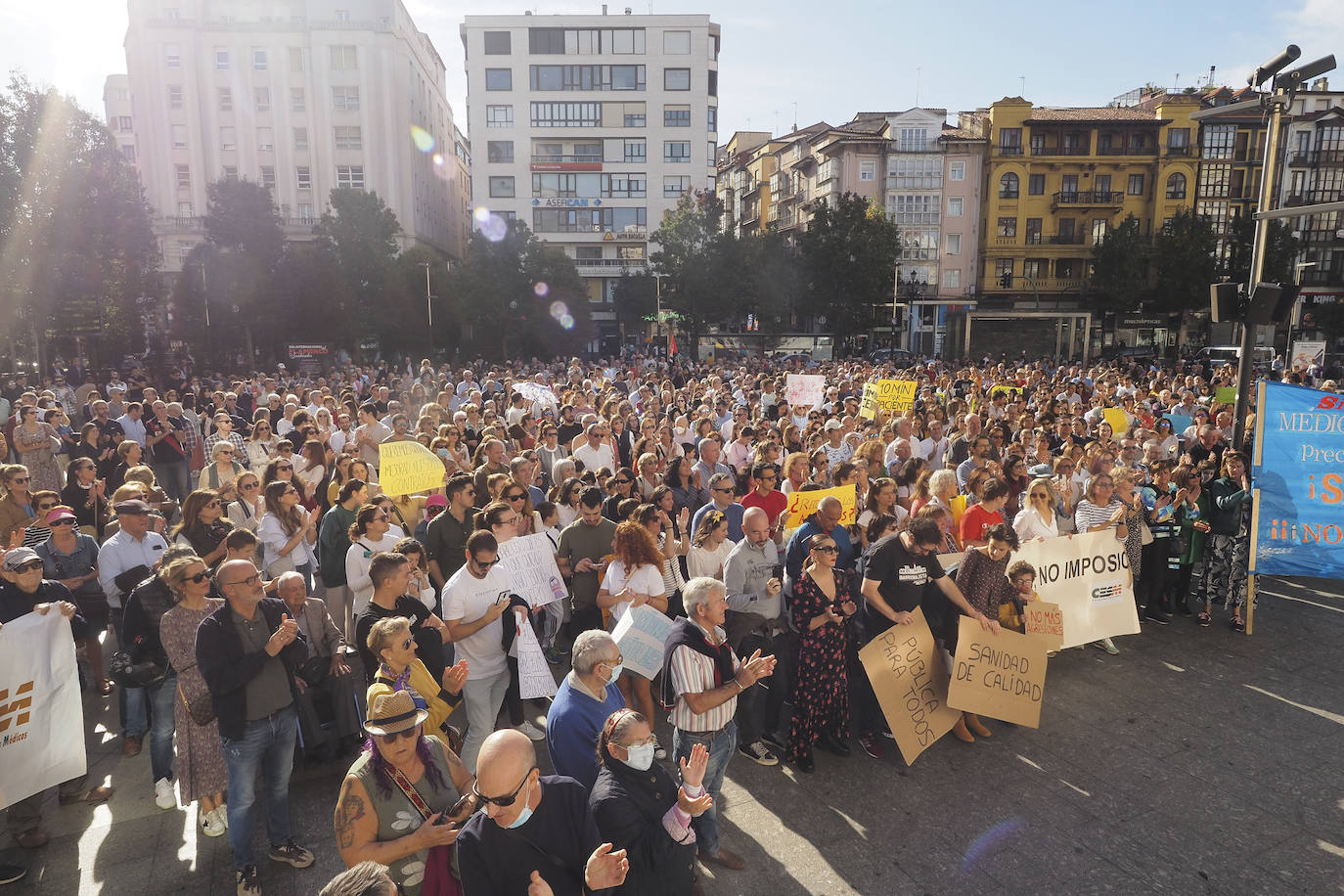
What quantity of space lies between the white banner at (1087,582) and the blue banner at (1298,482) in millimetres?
1471

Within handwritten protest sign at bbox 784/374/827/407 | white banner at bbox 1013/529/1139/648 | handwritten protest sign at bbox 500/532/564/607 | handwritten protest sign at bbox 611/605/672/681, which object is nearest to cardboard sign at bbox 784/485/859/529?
white banner at bbox 1013/529/1139/648

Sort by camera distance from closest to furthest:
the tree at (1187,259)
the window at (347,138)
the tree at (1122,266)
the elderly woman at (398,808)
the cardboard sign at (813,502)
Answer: the elderly woman at (398,808) < the cardboard sign at (813,502) < the tree at (1187,259) < the tree at (1122,266) < the window at (347,138)

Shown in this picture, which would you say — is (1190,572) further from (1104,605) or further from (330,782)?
(330,782)

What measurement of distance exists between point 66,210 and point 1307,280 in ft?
249

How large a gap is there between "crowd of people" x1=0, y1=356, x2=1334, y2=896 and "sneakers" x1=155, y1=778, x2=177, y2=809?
14 mm

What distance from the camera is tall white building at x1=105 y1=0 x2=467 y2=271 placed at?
59.2 metres

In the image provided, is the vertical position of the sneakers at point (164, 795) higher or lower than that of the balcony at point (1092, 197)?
lower

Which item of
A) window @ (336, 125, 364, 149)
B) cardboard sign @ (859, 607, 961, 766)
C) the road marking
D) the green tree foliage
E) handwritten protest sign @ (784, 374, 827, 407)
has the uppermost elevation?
window @ (336, 125, 364, 149)

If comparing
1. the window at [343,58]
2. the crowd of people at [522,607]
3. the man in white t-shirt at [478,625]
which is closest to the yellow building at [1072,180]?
the window at [343,58]

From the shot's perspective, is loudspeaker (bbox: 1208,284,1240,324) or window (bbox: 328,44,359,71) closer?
loudspeaker (bbox: 1208,284,1240,324)

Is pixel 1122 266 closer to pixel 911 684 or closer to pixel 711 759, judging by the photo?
pixel 911 684

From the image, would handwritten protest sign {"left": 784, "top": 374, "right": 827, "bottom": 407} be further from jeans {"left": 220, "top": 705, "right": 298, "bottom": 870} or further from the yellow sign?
jeans {"left": 220, "top": 705, "right": 298, "bottom": 870}

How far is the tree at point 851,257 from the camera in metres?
49.0

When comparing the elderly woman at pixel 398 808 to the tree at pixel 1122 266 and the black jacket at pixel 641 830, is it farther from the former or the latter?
the tree at pixel 1122 266
